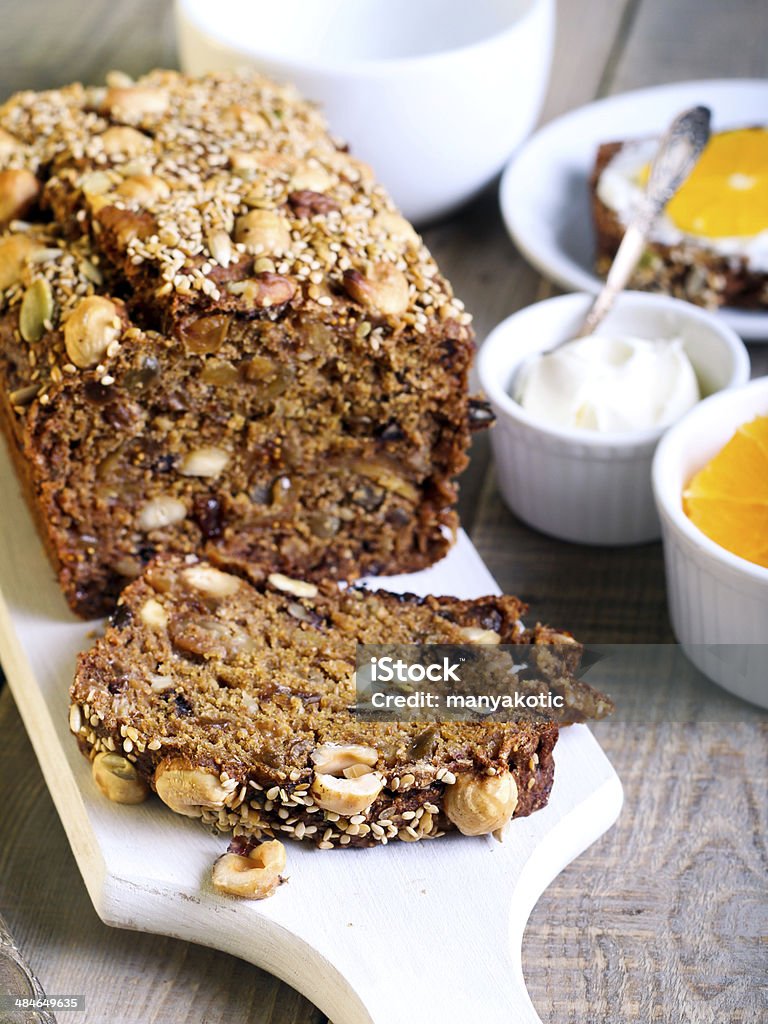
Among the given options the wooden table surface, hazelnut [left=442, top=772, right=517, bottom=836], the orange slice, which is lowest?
the wooden table surface

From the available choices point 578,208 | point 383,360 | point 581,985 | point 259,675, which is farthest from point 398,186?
point 581,985

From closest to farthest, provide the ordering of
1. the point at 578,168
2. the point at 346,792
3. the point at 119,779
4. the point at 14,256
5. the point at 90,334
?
the point at 346,792
the point at 119,779
the point at 90,334
the point at 14,256
the point at 578,168

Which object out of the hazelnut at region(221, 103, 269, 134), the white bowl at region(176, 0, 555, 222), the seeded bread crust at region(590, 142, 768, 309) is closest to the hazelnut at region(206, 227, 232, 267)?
the hazelnut at region(221, 103, 269, 134)

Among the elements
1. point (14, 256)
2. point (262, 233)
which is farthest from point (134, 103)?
point (262, 233)

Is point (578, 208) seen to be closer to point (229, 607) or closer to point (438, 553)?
point (438, 553)

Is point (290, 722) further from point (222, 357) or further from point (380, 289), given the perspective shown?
point (380, 289)

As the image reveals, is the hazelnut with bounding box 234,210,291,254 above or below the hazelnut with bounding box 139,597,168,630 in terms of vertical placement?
above

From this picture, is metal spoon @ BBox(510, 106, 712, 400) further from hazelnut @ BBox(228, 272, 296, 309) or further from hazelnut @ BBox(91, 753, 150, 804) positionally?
hazelnut @ BBox(91, 753, 150, 804)
